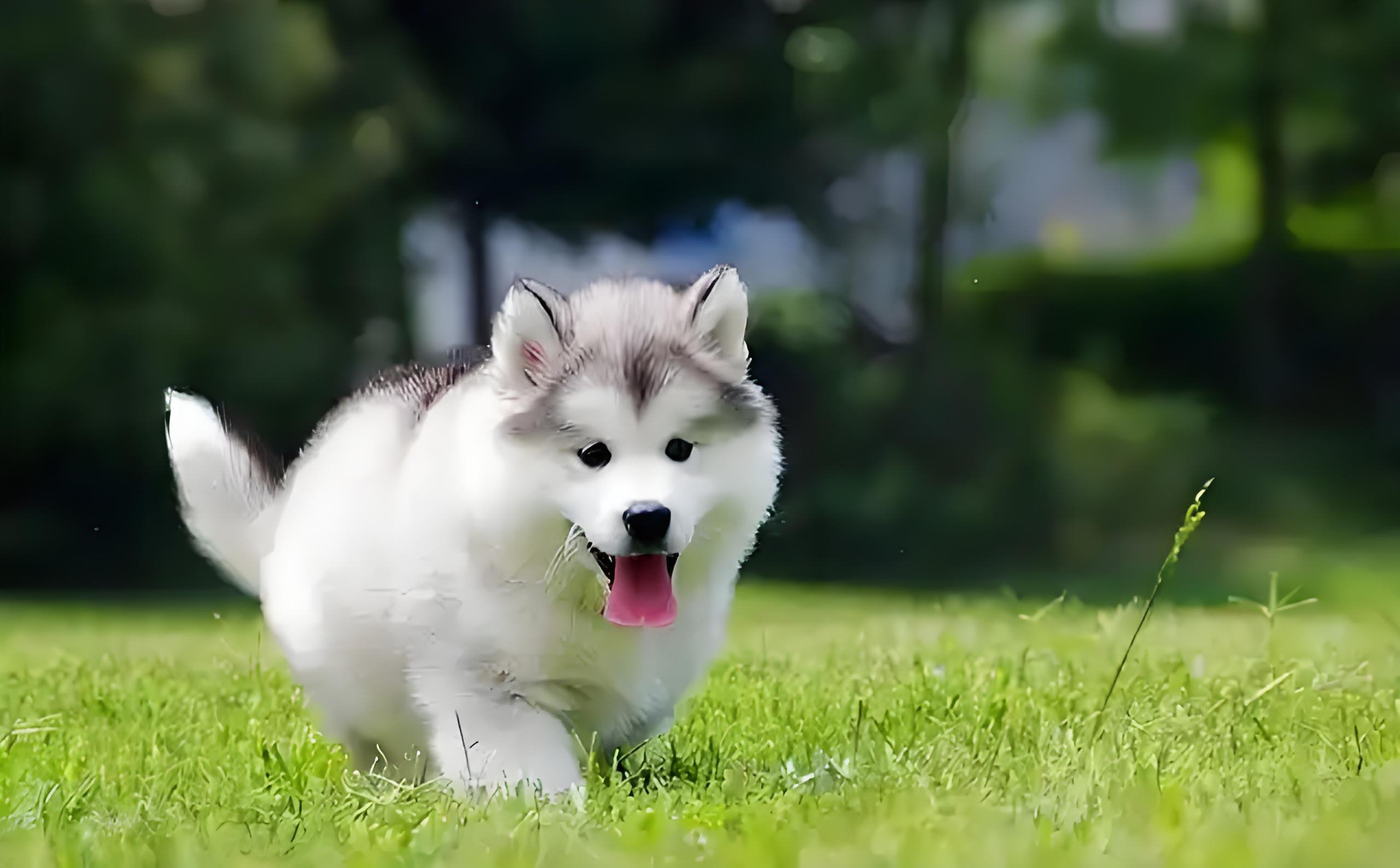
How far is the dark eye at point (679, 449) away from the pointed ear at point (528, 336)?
31 cm

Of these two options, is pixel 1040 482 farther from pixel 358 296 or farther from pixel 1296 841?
pixel 1296 841

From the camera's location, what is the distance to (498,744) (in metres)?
3.05

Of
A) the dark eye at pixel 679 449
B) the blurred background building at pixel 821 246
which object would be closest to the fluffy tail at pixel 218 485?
the dark eye at pixel 679 449

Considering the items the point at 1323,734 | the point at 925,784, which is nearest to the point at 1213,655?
the point at 1323,734

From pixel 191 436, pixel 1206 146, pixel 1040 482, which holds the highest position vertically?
pixel 1206 146

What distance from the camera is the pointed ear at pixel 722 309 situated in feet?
10.3

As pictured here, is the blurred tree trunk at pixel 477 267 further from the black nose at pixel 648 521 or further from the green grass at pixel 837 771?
the black nose at pixel 648 521

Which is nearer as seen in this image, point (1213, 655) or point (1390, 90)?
point (1213, 655)

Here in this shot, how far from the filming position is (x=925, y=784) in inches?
117

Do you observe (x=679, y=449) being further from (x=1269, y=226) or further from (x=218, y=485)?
(x=1269, y=226)

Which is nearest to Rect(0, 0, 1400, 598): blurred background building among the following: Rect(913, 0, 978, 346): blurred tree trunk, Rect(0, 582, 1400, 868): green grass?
Rect(913, 0, 978, 346): blurred tree trunk

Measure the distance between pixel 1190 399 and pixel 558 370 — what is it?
353 inches

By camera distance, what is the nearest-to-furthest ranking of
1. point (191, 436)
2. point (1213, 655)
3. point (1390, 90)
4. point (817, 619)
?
point (191, 436) → point (1213, 655) → point (817, 619) → point (1390, 90)

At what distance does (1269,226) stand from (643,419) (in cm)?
1033
